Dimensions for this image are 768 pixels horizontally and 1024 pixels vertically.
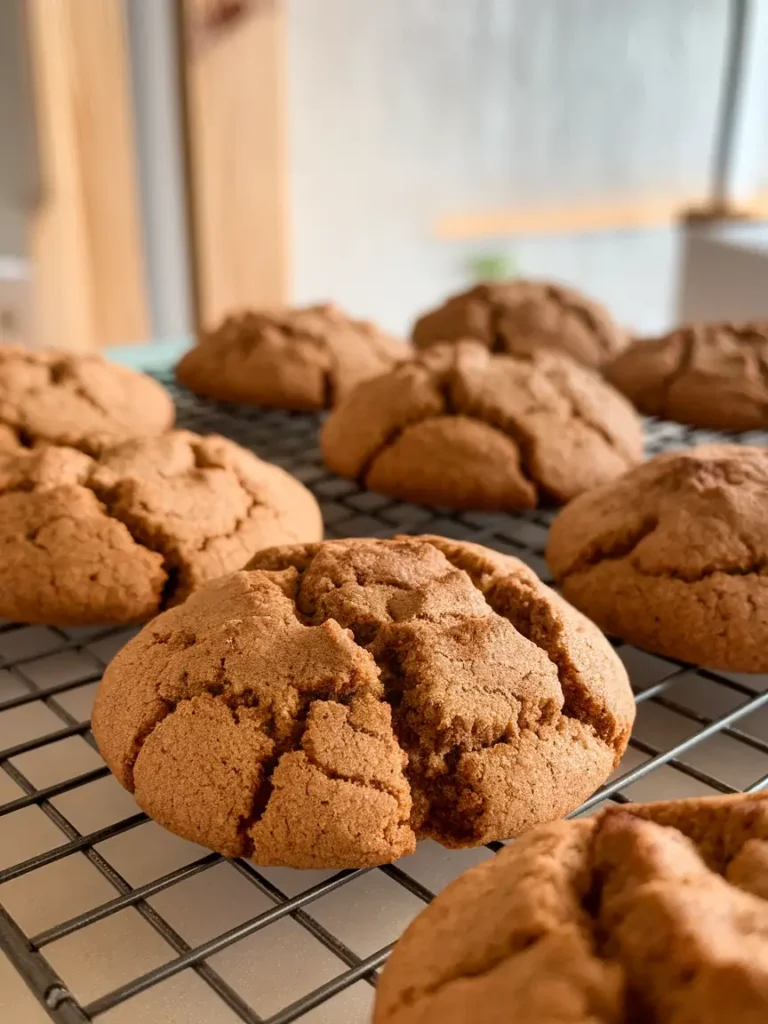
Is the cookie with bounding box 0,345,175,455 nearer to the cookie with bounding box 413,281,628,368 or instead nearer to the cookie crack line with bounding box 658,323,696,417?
the cookie with bounding box 413,281,628,368

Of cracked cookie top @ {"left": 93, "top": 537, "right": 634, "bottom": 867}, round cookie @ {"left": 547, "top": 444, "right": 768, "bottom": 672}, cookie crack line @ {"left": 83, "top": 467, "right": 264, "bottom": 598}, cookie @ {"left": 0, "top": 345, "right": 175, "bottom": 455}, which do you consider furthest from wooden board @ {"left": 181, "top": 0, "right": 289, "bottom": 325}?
cracked cookie top @ {"left": 93, "top": 537, "right": 634, "bottom": 867}

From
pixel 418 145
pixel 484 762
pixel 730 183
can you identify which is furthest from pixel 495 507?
pixel 730 183

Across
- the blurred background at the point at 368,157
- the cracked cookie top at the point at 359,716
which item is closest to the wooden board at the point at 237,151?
the blurred background at the point at 368,157

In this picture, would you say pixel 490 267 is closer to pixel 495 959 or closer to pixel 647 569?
pixel 647 569

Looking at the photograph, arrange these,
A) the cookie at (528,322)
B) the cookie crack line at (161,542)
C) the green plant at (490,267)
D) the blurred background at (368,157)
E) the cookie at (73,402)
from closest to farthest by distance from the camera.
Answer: the cookie crack line at (161,542) → the cookie at (73,402) → the cookie at (528,322) → the blurred background at (368,157) → the green plant at (490,267)

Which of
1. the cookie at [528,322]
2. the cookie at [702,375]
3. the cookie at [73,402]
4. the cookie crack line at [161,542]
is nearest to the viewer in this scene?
the cookie crack line at [161,542]

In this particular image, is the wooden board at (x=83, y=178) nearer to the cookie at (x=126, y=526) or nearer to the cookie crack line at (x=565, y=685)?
A: the cookie at (x=126, y=526)
